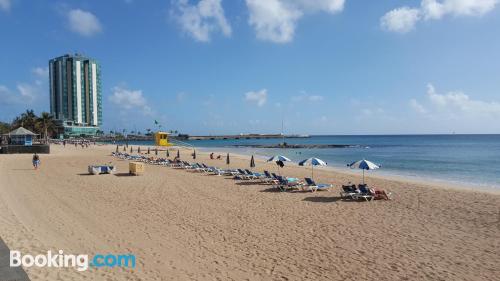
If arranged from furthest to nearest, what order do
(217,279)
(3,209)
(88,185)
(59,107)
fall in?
1. (59,107)
2. (88,185)
3. (3,209)
4. (217,279)

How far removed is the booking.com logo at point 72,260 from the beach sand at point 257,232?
0.64 feet

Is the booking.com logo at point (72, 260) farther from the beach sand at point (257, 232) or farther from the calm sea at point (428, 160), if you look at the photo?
the calm sea at point (428, 160)

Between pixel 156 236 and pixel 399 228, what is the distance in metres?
6.01

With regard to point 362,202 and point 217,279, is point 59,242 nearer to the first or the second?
point 217,279

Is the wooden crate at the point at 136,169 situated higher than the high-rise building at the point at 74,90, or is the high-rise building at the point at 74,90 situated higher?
the high-rise building at the point at 74,90

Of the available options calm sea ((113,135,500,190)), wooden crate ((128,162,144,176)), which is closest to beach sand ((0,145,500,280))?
wooden crate ((128,162,144,176))

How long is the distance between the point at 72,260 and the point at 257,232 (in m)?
4.00

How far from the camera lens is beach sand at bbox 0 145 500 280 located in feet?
19.8

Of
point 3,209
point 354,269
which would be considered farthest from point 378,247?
point 3,209

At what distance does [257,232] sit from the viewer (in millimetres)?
8352

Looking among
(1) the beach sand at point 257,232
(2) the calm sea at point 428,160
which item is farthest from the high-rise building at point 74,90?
(1) the beach sand at point 257,232

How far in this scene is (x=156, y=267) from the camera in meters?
6.02

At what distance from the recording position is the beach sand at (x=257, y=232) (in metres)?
6.03

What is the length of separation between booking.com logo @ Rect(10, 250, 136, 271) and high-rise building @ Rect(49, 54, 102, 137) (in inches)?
4660
